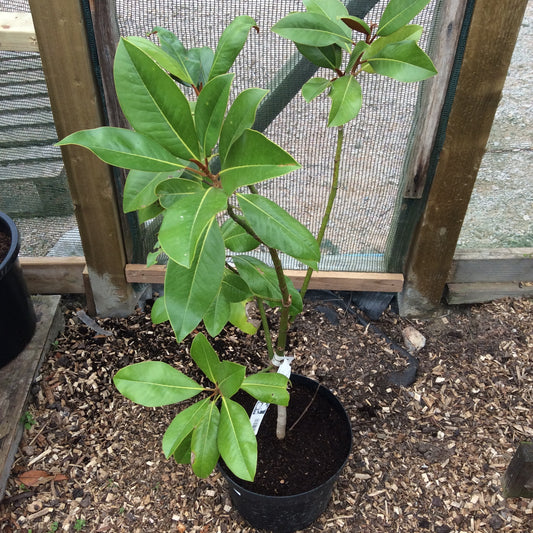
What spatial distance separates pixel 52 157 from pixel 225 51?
138cm

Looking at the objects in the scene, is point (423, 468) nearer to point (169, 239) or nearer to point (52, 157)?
point (169, 239)

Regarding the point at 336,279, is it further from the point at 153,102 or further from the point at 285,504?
the point at 153,102

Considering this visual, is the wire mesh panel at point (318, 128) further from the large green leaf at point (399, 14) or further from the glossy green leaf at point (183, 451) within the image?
the glossy green leaf at point (183, 451)

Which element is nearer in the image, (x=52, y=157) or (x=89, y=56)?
(x=89, y=56)

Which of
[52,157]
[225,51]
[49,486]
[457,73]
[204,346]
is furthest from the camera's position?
[52,157]

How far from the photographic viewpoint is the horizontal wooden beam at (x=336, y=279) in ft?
7.41

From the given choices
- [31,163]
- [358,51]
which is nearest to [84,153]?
[31,163]

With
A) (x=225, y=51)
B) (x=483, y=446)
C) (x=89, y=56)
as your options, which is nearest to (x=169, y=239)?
(x=225, y=51)

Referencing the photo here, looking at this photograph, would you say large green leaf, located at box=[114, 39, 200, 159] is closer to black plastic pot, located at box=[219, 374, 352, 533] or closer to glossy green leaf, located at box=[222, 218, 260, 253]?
glossy green leaf, located at box=[222, 218, 260, 253]

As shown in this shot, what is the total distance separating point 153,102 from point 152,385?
0.73 metres

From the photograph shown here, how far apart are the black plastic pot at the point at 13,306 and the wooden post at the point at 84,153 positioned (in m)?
0.28

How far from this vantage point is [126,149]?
899 mm

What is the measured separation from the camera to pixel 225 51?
1.07 metres

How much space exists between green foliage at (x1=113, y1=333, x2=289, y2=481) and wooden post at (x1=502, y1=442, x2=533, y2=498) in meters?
0.91
